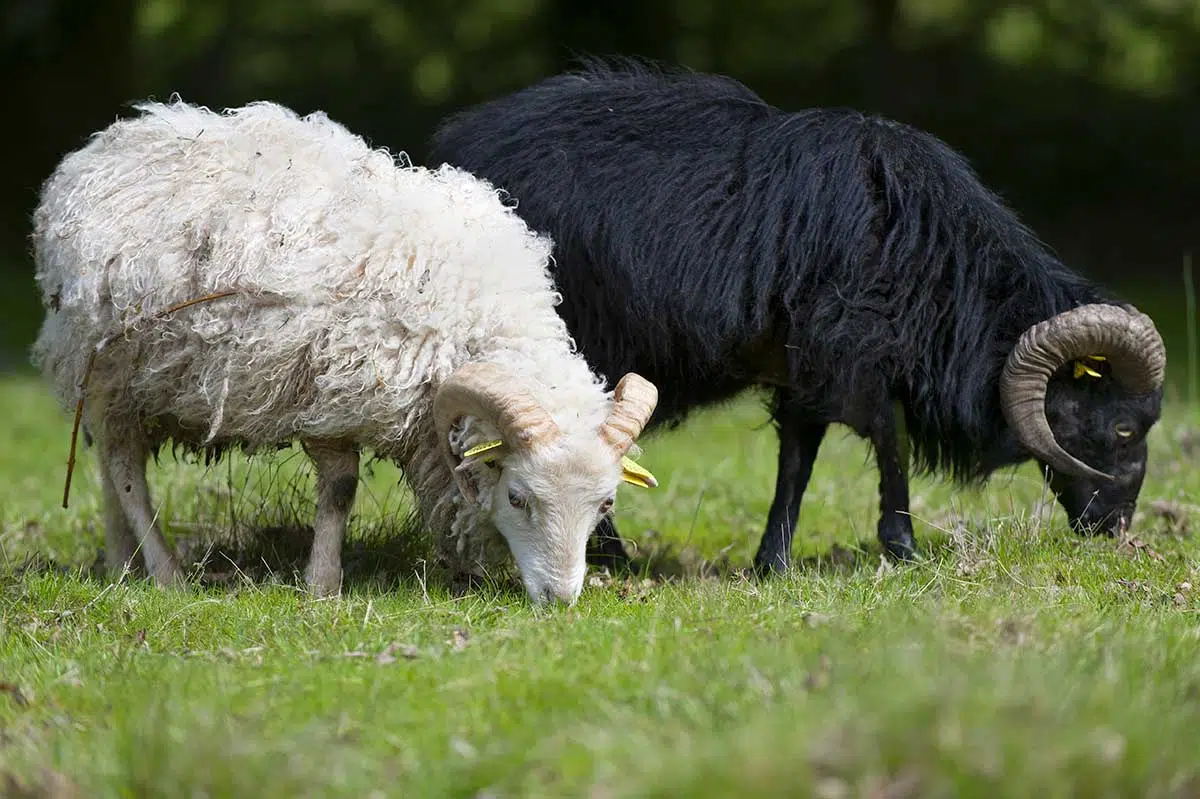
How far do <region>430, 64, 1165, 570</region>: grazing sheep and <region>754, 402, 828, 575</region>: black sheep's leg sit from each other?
0.09ft

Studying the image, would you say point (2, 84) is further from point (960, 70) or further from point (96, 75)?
point (960, 70)

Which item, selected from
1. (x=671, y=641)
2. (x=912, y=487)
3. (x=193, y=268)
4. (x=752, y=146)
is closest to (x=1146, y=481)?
(x=912, y=487)

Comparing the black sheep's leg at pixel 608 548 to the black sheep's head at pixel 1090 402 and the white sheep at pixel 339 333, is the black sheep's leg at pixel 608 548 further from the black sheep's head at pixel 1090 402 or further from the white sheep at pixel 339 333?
the black sheep's head at pixel 1090 402

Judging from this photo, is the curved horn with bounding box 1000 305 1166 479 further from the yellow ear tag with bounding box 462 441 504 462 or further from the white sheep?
the yellow ear tag with bounding box 462 441 504 462

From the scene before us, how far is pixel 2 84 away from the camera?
64.3 feet

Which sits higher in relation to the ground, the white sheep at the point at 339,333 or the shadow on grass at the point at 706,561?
the white sheep at the point at 339,333

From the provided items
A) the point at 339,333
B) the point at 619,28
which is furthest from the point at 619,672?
the point at 619,28

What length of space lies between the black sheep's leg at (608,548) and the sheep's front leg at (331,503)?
1.34m

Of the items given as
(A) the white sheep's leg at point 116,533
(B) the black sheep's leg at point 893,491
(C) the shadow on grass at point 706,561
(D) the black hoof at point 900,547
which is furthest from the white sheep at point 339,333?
(D) the black hoof at point 900,547

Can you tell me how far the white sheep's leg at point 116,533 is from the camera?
21.2ft

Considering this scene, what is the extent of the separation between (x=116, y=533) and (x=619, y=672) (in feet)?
10.8

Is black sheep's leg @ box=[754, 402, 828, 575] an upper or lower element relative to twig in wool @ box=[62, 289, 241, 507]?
lower

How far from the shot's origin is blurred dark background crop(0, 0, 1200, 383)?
725 inches

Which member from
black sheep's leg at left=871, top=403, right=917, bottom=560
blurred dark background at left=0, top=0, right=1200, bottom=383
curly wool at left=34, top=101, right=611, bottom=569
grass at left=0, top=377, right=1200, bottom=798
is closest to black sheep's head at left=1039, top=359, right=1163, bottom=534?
grass at left=0, top=377, right=1200, bottom=798
